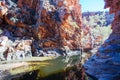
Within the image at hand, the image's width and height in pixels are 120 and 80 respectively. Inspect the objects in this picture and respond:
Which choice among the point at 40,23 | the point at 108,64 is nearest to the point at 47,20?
the point at 40,23

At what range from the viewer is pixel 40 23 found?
67250mm

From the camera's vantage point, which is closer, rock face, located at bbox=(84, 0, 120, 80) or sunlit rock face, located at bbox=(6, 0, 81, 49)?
rock face, located at bbox=(84, 0, 120, 80)

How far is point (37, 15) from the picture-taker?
224 feet

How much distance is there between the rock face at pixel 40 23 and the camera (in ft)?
212

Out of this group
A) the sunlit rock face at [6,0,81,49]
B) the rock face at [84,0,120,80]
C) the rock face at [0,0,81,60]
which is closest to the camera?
the rock face at [84,0,120,80]

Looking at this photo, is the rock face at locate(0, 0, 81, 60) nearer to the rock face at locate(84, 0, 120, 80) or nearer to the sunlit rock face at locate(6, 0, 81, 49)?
the sunlit rock face at locate(6, 0, 81, 49)

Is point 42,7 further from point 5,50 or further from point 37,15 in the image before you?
point 5,50

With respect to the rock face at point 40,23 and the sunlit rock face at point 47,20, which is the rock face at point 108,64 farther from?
the sunlit rock face at point 47,20

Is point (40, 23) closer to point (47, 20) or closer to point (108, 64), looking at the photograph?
point (47, 20)

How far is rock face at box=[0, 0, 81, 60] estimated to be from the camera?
6475 centimetres

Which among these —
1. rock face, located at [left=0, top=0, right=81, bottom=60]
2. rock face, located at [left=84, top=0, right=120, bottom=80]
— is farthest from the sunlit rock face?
rock face, located at [left=84, top=0, right=120, bottom=80]

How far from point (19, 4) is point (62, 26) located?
1444cm

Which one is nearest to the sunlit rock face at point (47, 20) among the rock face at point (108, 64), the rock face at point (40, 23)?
the rock face at point (40, 23)

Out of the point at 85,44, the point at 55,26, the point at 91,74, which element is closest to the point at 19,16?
the point at 55,26
